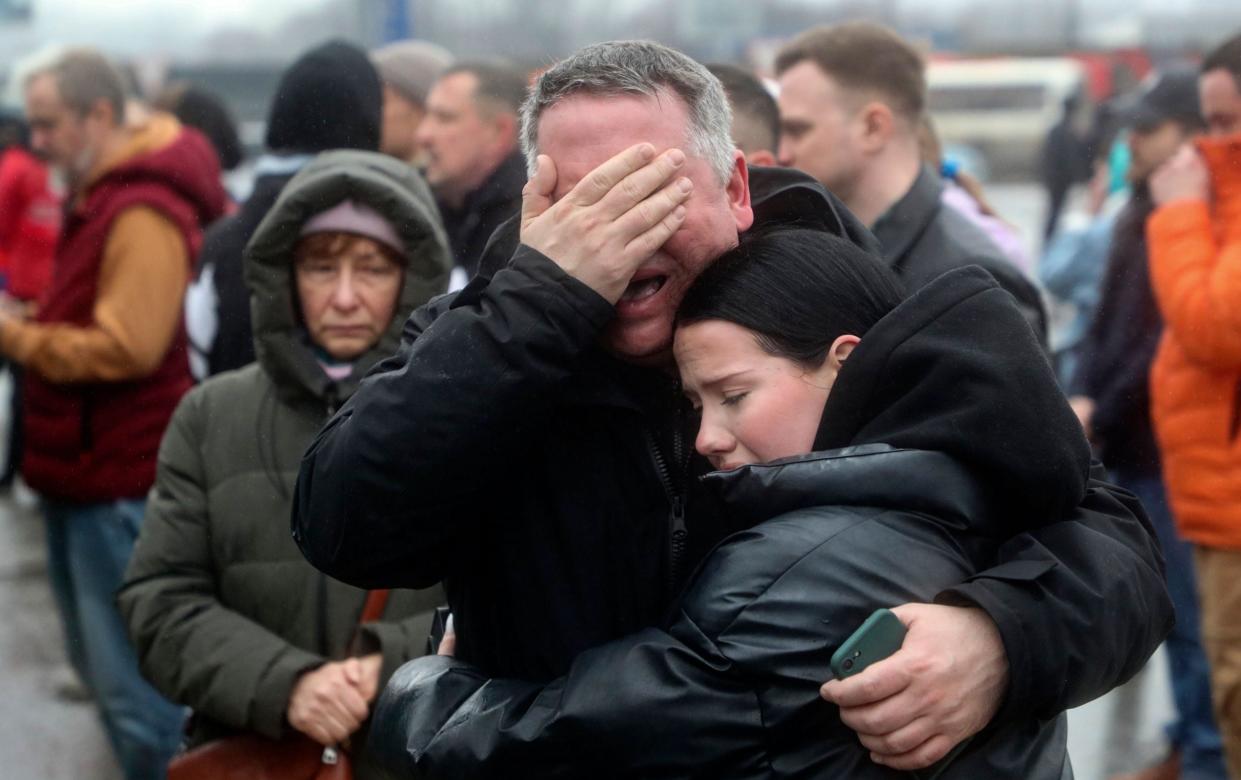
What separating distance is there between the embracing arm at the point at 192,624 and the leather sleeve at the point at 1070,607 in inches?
64.5

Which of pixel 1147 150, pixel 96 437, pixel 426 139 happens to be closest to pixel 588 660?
pixel 96 437

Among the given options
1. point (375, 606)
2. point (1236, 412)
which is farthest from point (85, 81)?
point (1236, 412)

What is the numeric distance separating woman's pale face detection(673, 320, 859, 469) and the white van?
2899cm

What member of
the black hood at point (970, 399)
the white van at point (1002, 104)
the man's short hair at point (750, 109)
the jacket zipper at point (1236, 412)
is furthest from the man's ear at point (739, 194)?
the white van at point (1002, 104)

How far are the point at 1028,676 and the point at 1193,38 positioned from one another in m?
24.8

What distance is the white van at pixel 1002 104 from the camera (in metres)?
30.2

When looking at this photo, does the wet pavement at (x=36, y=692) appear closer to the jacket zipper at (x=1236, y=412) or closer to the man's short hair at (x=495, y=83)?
the man's short hair at (x=495, y=83)

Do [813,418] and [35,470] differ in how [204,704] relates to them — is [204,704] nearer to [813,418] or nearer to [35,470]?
[813,418]

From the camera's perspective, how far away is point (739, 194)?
2.05 meters

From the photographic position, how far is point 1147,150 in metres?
6.05

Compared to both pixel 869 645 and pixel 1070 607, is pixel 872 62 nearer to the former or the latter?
pixel 1070 607

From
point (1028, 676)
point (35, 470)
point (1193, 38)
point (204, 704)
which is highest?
point (1028, 676)

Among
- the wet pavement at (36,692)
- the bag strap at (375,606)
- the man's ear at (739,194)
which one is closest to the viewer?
the man's ear at (739,194)

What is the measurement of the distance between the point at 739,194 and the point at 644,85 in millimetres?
214
